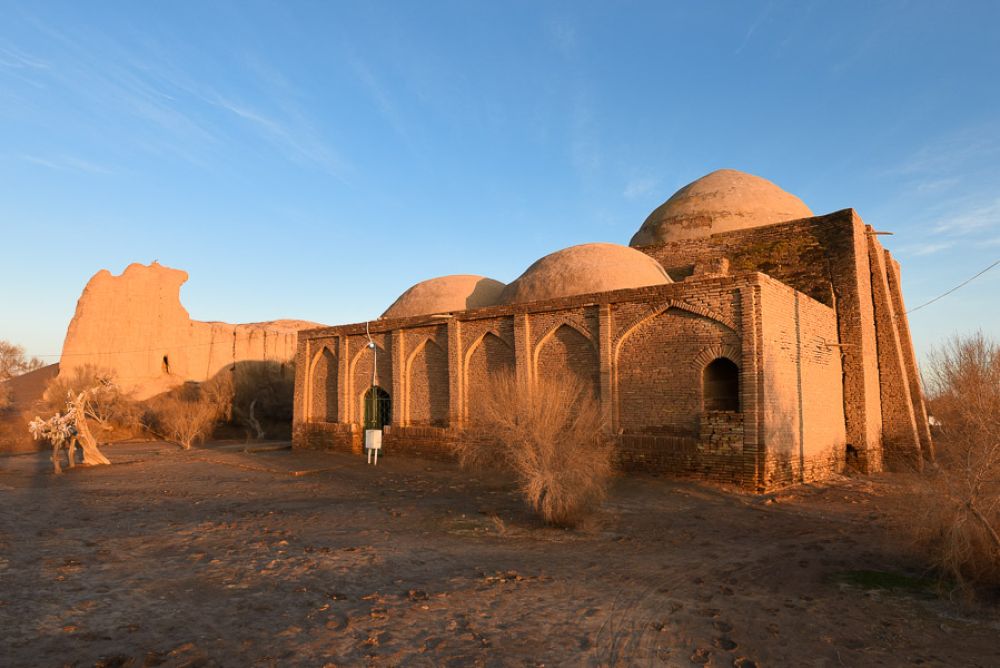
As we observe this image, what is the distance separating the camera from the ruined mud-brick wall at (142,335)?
28.6 meters

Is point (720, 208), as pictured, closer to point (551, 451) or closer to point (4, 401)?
point (551, 451)

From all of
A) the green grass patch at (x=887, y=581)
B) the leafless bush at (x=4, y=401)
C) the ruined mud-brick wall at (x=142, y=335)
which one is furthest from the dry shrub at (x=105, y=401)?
the green grass patch at (x=887, y=581)

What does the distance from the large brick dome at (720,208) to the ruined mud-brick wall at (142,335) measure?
23.3 meters

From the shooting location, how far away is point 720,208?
19.2 m

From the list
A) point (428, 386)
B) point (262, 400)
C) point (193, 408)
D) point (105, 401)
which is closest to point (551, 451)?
point (428, 386)

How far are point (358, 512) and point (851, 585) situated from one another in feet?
22.6

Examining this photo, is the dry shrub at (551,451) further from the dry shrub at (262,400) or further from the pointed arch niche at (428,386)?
the dry shrub at (262,400)

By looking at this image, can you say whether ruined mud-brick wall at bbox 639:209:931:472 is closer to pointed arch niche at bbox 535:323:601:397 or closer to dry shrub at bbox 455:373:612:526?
pointed arch niche at bbox 535:323:601:397

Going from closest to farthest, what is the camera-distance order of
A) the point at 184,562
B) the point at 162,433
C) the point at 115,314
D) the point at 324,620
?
the point at 324,620
the point at 184,562
the point at 162,433
the point at 115,314

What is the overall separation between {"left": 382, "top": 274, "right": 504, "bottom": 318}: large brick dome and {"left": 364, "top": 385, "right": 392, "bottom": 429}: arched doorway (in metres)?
2.59

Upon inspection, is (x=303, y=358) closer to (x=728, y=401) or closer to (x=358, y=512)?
(x=358, y=512)

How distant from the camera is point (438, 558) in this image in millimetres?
6887

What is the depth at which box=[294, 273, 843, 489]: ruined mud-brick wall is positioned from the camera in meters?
11.4

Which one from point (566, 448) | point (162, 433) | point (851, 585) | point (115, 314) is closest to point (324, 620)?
point (566, 448)
